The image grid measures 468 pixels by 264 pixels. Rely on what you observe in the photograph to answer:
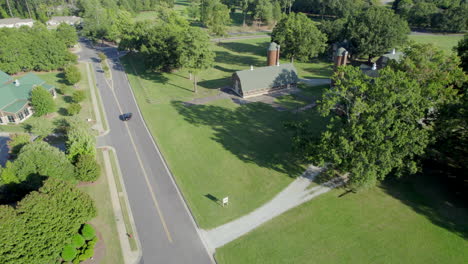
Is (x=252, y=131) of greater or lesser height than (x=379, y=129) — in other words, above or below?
below

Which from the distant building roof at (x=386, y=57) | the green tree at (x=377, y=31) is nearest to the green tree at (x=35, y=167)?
the distant building roof at (x=386, y=57)

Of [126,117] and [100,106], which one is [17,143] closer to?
[126,117]

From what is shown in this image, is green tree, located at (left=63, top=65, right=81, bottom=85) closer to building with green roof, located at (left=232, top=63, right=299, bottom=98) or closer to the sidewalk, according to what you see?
the sidewalk

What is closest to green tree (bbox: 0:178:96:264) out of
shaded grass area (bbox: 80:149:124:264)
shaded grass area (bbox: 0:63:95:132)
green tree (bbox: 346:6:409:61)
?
shaded grass area (bbox: 80:149:124:264)

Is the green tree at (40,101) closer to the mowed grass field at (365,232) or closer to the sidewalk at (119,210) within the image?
the sidewalk at (119,210)

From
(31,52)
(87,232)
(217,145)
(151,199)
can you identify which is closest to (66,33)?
(31,52)

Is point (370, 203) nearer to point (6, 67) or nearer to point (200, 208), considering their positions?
point (200, 208)
